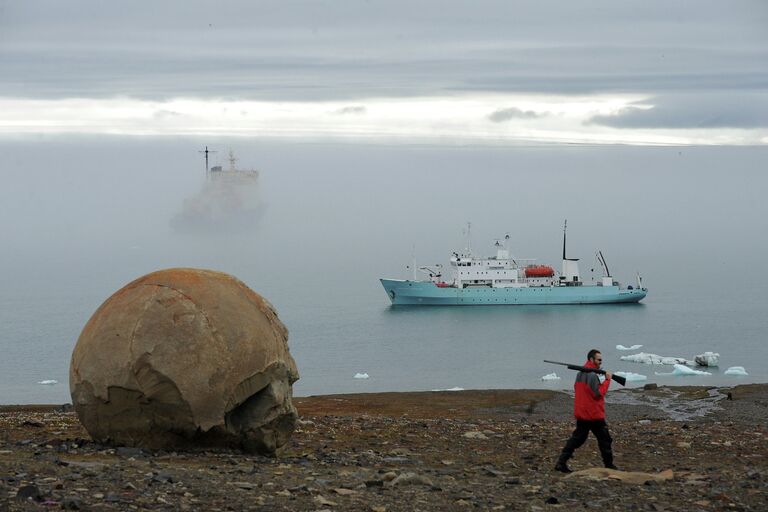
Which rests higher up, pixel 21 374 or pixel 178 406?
pixel 178 406

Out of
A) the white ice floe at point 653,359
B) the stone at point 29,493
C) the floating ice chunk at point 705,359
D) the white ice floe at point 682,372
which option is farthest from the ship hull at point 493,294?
the stone at point 29,493

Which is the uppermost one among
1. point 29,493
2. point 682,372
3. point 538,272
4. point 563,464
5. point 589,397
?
point 589,397

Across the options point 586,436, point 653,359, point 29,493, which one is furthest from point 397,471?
point 653,359

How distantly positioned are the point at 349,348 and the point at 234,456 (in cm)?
6280

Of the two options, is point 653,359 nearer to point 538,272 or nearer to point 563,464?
point 538,272

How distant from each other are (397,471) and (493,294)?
93118 mm

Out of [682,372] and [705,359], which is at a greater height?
[705,359]

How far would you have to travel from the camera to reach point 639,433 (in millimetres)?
20000

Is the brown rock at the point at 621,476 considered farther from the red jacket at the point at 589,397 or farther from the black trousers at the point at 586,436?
the red jacket at the point at 589,397

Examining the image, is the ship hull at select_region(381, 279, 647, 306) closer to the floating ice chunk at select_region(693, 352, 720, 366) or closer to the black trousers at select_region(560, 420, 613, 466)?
the floating ice chunk at select_region(693, 352, 720, 366)

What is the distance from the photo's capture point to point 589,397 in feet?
47.3

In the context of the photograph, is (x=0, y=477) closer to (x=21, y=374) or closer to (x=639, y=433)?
(x=639, y=433)

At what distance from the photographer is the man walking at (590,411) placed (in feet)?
46.9

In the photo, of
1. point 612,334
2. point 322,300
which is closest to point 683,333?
point 612,334
